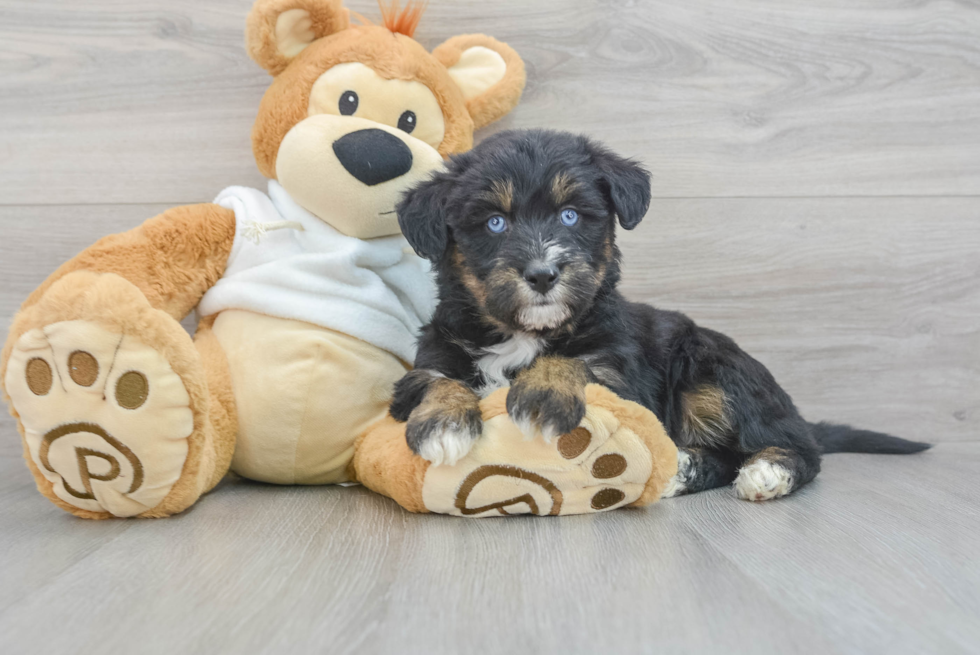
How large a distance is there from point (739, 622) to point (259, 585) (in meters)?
1.00

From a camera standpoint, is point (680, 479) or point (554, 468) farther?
point (680, 479)

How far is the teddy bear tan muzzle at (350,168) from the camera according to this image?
7.68ft

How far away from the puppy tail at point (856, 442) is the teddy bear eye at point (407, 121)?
2.04m

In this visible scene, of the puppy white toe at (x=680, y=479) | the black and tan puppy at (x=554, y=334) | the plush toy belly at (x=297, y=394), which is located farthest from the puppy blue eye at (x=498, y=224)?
the puppy white toe at (x=680, y=479)

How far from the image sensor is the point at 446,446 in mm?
1863

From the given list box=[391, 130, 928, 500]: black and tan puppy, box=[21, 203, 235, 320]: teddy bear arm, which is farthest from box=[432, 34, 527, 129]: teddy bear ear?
box=[21, 203, 235, 320]: teddy bear arm

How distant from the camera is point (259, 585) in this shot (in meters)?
1.53

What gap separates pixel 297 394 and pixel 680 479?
1330 mm

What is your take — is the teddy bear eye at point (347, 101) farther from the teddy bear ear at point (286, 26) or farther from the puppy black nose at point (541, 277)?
the puppy black nose at point (541, 277)

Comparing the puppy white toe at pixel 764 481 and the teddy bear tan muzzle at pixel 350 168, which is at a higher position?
the teddy bear tan muzzle at pixel 350 168

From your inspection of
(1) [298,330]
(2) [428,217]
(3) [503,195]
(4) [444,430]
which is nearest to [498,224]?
(3) [503,195]

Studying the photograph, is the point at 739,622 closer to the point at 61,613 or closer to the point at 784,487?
the point at 784,487

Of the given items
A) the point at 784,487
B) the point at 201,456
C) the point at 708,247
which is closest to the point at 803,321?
the point at 708,247

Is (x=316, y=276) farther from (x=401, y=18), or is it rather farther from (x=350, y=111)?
(x=401, y=18)
